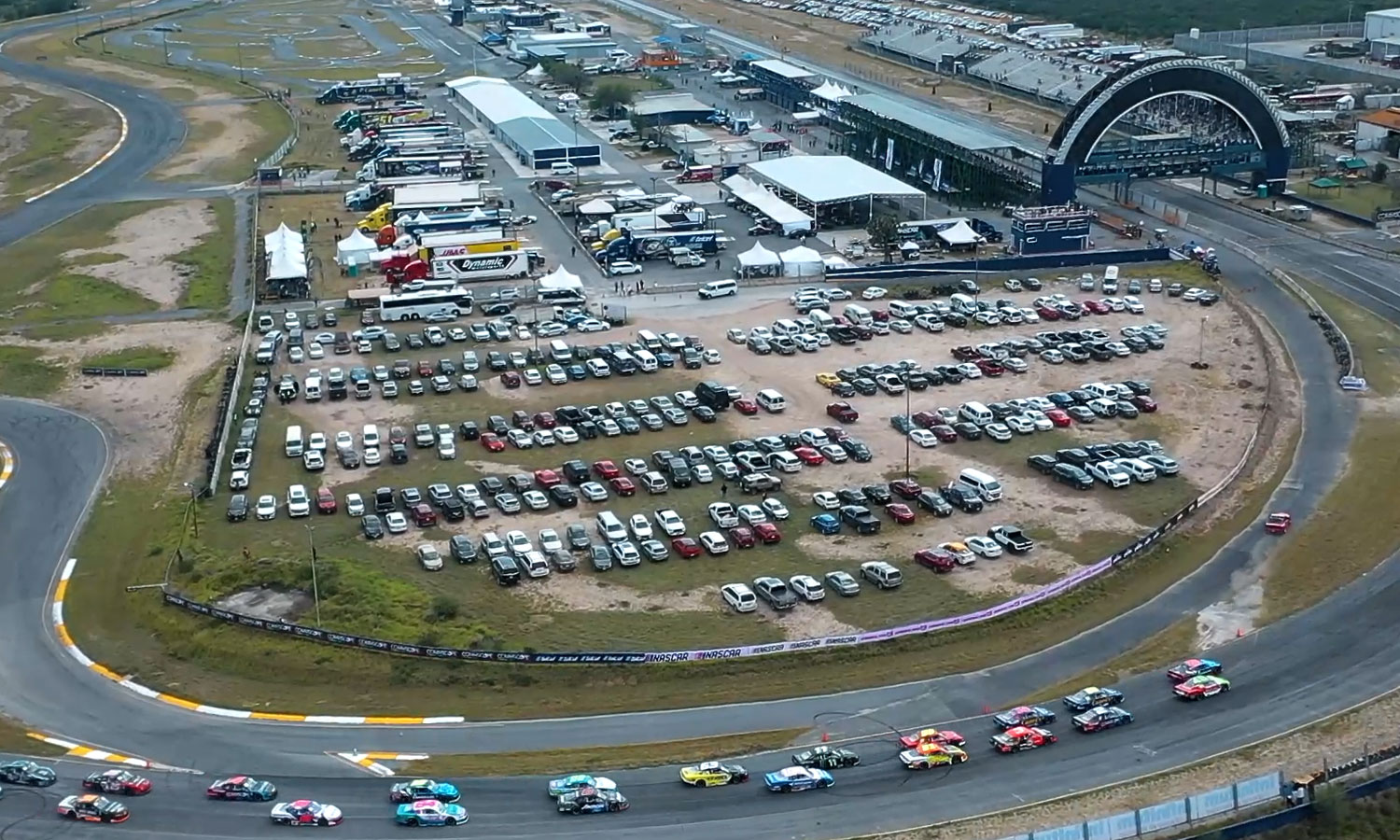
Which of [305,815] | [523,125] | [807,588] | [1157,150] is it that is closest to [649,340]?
[807,588]

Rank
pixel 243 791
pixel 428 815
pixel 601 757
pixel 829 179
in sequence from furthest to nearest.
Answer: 1. pixel 829 179
2. pixel 601 757
3. pixel 243 791
4. pixel 428 815

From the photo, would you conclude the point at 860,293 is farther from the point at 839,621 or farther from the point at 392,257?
the point at 839,621

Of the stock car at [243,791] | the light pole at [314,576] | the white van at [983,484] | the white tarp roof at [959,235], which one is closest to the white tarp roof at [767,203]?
the white tarp roof at [959,235]

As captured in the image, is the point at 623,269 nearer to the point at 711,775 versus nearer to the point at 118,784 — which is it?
the point at 711,775

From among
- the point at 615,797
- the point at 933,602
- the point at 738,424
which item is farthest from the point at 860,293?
the point at 615,797

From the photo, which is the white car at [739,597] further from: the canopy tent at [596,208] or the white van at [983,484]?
the canopy tent at [596,208]

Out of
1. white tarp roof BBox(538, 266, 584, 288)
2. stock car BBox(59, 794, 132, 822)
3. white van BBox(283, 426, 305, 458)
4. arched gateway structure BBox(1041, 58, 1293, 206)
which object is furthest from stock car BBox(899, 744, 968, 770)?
arched gateway structure BBox(1041, 58, 1293, 206)
